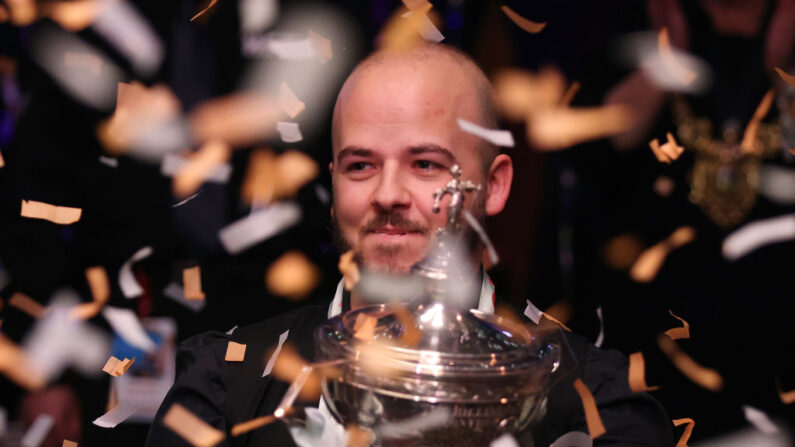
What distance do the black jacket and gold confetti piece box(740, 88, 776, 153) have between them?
845 mm

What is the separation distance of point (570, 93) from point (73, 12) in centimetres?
145

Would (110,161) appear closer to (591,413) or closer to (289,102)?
(289,102)

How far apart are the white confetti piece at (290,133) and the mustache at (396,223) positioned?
548 mm

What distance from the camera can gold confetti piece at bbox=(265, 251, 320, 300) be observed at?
1803 millimetres

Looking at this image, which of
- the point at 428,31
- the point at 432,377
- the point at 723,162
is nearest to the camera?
the point at 432,377

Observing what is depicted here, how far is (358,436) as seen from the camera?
0.72 meters

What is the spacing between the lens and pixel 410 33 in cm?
152

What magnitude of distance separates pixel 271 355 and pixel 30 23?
4.23 feet

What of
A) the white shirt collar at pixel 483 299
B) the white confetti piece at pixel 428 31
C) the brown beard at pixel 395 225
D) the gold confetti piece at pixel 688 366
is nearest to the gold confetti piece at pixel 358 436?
the brown beard at pixel 395 225

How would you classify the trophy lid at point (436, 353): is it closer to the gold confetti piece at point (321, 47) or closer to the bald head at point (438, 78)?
the bald head at point (438, 78)

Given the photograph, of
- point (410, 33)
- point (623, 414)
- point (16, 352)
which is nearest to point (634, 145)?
point (410, 33)

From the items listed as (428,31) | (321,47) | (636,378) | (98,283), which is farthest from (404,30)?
(98,283)

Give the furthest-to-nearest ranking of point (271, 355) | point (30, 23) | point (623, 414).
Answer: point (30, 23) → point (271, 355) → point (623, 414)

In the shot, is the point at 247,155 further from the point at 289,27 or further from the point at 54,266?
the point at 54,266
